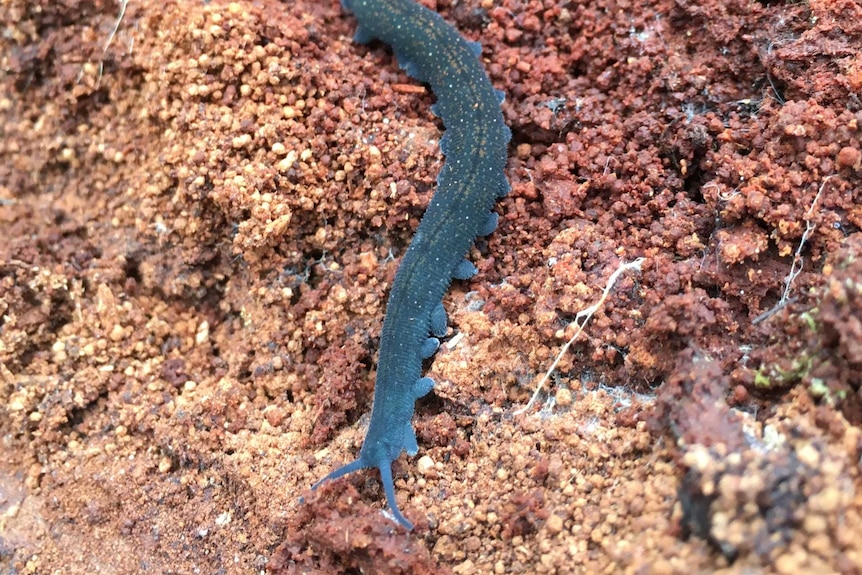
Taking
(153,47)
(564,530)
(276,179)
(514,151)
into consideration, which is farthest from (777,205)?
(153,47)

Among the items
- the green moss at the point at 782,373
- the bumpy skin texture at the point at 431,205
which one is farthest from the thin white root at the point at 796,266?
the bumpy skin texture at the point at 431,205

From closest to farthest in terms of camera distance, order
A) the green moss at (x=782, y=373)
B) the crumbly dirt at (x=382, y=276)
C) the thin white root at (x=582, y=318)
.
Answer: the green moss at (x=782, y=373)
the crumbly dirt at (x=382, y=276)
the thin white root at (x=582, y=318)

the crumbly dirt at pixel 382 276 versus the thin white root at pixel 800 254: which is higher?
the thin white root at pixel 800 254

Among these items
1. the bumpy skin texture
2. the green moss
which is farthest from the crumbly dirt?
the bumpy skin texture

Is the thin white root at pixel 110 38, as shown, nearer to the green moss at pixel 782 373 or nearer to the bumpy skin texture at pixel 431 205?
the bumpy skin texture at pixel 431 205

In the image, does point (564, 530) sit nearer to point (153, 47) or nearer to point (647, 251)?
point (647, 251)

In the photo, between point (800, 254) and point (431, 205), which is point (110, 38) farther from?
point (800, 254)
